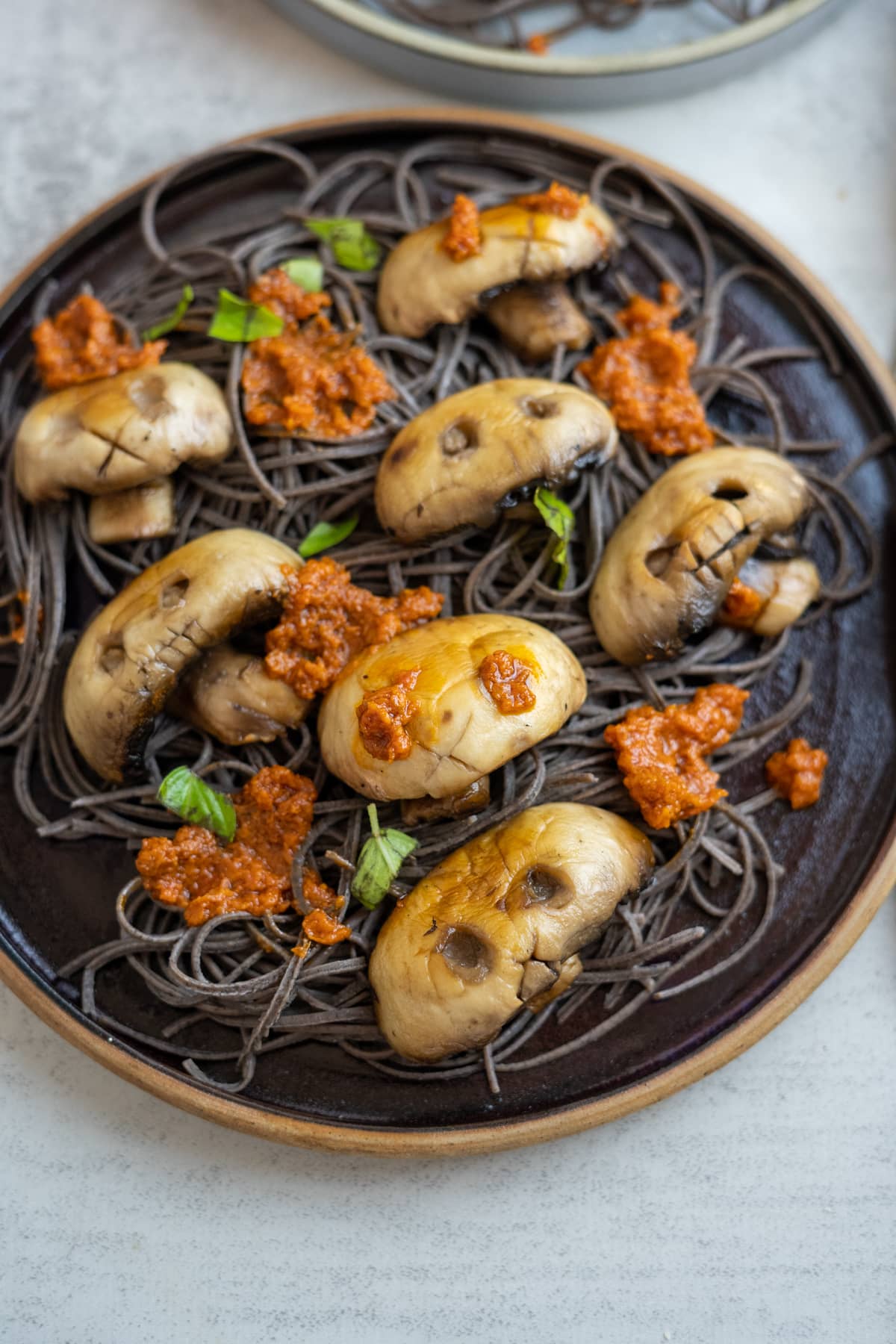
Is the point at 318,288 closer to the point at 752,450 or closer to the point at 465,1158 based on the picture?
the point at 752,450

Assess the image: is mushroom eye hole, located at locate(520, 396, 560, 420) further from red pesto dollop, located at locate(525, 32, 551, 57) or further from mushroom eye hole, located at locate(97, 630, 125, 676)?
red pesto dollop, located at locate(525, 32, 551, 57)

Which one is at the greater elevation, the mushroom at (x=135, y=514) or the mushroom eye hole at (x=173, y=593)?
the mushroom at (x=135, y=514)

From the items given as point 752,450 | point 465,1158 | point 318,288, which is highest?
point 318,288

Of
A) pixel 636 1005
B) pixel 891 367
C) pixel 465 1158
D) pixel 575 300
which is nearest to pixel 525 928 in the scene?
A: pixel 636 1005

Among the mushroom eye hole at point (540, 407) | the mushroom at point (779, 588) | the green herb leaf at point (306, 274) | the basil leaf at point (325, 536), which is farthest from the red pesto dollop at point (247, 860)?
the green herb leaf at point (306, 274)

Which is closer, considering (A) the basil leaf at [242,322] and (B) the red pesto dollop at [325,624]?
(B) the red pesto dollop at [325,624]

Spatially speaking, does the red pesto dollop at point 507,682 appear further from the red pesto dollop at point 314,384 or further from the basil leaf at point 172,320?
the basil leaf at point 172,320

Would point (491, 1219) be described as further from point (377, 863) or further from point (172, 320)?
point (172, 320)
